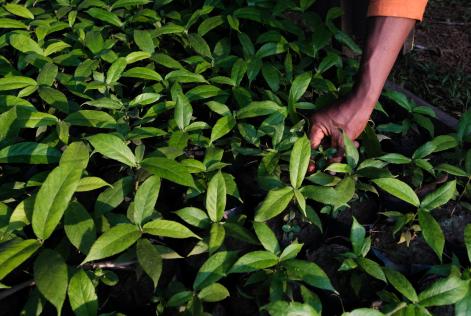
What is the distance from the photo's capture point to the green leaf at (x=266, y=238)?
44.3 inches

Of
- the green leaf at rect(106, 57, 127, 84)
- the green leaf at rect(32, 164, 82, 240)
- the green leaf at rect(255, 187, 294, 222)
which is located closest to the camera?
the green leaf at rect(32, 164, 82, 240)

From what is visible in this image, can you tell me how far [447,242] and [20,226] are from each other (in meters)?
1.07

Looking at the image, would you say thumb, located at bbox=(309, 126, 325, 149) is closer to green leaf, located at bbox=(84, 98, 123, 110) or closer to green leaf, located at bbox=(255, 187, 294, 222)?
green leaf, located at bbox=(255, 187, 294, 222)

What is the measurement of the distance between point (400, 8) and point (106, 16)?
107 cm

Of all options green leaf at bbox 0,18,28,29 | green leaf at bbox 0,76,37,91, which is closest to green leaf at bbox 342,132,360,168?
green leaf at bbox 0,76,37,91

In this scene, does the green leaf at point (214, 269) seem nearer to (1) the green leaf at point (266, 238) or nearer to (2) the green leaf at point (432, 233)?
(1) the green leaf at point (266, 238)

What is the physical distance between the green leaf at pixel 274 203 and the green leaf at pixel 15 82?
84cm

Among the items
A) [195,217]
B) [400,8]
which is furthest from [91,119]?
[400,8]

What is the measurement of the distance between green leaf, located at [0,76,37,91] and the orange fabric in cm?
103

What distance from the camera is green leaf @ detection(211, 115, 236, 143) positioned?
4.60ft

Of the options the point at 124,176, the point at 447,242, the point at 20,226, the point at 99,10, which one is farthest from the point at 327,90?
the point at 20,226

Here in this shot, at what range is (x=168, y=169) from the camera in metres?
1.20

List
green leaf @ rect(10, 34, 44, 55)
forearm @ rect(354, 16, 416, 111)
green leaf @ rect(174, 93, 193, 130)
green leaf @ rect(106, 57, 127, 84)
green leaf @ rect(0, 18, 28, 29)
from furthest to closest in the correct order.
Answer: green leaf @ rect(0, 18, 28, 29), green leaf @ rect(10, 34, 44, 55), green leaf @ rect(106, 57, 127, 84), green leaf @ rect(174, 93, 193, 130), forearm @ rect(354, 16, 416, 111)

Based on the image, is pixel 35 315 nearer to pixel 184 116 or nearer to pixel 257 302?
pixel 257 302
